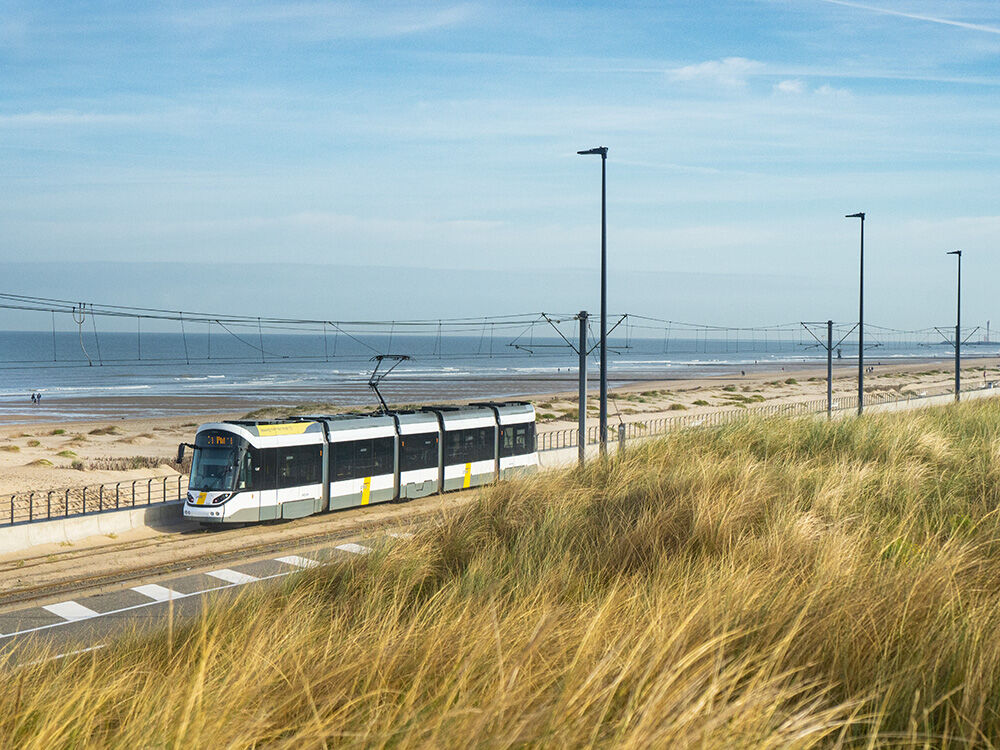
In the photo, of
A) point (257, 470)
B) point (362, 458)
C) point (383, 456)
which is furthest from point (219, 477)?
point (383, 456)

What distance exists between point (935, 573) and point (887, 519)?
2.77m

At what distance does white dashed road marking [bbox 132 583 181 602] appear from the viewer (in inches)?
550

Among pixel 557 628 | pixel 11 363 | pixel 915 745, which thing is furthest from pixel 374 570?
pixel 11 363

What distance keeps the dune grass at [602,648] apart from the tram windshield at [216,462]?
37.6 feet

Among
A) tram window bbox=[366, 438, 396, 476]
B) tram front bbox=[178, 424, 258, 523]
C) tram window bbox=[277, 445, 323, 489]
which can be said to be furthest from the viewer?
tram window bbox=[366, 438, 396, 476]

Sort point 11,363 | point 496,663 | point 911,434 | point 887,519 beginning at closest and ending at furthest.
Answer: point 496,663
point 887,519
point 911,434
point 11,363

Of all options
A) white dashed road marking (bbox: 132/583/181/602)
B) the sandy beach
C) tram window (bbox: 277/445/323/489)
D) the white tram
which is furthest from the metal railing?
white dashed road marking (bbox: 132/583/181/602)

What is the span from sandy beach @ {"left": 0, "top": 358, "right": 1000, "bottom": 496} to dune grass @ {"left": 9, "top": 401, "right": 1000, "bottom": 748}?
2002 centimetres

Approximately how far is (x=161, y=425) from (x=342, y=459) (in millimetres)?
35599

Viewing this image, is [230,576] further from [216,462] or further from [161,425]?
[161,425]

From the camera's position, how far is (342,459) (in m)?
21.5

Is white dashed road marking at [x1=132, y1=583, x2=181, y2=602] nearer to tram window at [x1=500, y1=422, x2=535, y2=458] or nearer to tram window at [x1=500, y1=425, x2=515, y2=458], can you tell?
tram window at [x1=500, y1=425, x2=515, y2=458]

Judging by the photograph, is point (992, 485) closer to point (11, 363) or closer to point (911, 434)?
point (911, 434)

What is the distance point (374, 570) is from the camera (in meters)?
7.65
